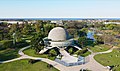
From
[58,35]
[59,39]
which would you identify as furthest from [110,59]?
[58,35]

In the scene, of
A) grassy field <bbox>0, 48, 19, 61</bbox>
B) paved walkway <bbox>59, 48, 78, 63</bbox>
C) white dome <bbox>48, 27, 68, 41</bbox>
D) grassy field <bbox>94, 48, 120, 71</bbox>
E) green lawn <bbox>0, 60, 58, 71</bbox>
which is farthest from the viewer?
white dome <bbox>48, 27, 68, 41</bbox>

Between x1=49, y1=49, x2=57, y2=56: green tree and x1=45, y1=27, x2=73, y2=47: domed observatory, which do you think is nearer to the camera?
x1=49, y1=49, x2=57, y2=56: green tree

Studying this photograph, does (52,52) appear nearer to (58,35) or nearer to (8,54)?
(58,35)

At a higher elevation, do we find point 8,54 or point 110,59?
point 110,59

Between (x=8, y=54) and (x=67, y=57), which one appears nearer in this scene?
(x=67, y=57)

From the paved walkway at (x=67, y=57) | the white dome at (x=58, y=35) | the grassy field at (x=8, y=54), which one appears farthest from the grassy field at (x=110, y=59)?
the grassy field at (x=8, y=54)

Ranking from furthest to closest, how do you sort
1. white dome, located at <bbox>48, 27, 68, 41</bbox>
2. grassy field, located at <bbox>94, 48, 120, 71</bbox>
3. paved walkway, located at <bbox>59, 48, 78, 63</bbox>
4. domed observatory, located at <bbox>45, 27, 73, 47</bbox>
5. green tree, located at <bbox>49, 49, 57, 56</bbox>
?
white dome, located at <bbox>48, 27, 68, 41</bbox>, domed observatory, located at <bbox>45, 27, 73, 47</bbox>, green tree, located at <bbox>49, 49, 57, 56</bbox>, paved walkway, located at <bbox>59, 48, 78, 63</bbox>, grassy field, located at <bbox>94, 48, 120, 71</bbox>

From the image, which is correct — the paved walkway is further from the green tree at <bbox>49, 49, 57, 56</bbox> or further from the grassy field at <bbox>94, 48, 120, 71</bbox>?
the grassy field at <bbox>94, 48, 120, 71</bbox>

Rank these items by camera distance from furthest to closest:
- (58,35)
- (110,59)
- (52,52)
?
(58,35), (52,52), (110,59)

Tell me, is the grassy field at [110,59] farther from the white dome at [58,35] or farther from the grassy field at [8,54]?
the grassy field at [8,54]

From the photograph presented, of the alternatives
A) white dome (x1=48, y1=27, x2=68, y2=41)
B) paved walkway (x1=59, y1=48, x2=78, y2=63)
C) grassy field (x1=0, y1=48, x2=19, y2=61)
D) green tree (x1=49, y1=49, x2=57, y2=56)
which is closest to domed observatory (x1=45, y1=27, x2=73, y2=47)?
white dome (x1=48, y1=27, x2=68, y2=41)
